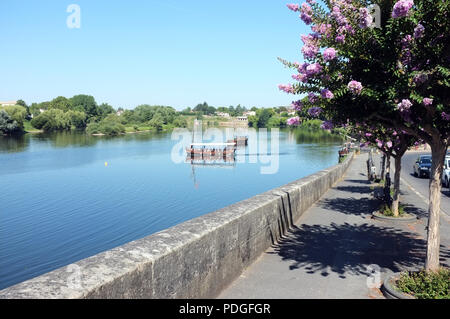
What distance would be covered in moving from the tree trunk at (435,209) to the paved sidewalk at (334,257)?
0.92m

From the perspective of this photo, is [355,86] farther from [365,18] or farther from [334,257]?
[334,257]

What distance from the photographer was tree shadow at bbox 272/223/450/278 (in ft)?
25.4

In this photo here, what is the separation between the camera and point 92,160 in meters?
60.4

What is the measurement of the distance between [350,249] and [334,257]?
841 mm

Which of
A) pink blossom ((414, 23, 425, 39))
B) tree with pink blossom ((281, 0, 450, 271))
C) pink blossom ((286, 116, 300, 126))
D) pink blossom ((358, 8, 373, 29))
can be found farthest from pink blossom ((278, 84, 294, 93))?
pink blossom ((414, 23, 425, 39))

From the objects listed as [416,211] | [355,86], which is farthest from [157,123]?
[355,86]

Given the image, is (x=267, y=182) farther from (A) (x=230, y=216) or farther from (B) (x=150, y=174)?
(A) (x=230, y=216)

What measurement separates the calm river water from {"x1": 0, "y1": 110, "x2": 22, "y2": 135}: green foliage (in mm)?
47791

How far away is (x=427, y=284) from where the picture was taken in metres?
6.21

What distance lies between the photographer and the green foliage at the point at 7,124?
104 meters

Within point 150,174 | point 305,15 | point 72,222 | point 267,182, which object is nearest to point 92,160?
point 150,174

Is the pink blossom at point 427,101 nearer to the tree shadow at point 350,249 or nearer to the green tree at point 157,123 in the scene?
the tree shadow at point 350,249

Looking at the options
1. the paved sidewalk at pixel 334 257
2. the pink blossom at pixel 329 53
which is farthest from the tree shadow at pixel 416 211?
the pink blossom at pixel 329 53
